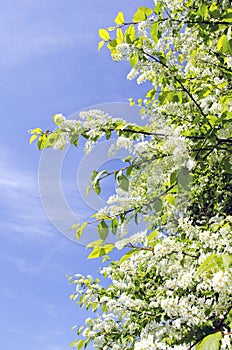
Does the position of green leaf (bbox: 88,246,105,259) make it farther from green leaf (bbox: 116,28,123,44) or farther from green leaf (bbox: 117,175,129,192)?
green leaf (bbox: 116,28,123,44)

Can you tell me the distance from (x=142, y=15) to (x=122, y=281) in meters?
2.92

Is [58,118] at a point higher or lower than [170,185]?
higher

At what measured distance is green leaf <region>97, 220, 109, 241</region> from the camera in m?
2.27

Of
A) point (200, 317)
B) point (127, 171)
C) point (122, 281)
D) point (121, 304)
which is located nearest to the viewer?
point (200, 317)

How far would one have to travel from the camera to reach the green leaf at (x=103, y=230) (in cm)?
227

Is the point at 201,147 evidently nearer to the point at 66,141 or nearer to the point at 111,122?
the point at 111,122

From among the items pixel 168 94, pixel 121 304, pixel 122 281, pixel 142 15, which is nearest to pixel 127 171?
pixel 168 94

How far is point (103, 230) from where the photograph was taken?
7.67ft

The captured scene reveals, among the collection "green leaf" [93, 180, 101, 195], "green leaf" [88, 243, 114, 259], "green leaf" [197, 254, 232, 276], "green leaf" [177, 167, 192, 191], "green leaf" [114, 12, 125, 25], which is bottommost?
"green leaf" [197, 254, 232, 276]

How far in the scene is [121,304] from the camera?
3684mm

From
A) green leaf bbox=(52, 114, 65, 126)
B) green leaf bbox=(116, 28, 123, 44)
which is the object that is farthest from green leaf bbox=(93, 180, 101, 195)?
green leaf bbox=(116, 28, 123, 44)

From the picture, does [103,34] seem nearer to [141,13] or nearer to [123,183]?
[141,13]

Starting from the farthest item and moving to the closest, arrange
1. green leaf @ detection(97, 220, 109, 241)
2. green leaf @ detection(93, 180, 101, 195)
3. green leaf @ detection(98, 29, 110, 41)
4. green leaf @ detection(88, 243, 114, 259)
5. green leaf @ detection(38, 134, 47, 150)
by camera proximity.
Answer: green leaf @ detection(98, 29, 110, 41)
green leaf @ detection(38, 134, 47, 150)
green leaf @ detection(93, 180, 101, 195)
green leaf @ detection(97, 220, 109, 241)
green leaf @ detection(88, 243, 114, 259)

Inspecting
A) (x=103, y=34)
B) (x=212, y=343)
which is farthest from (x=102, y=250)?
(x=103, y=34)
